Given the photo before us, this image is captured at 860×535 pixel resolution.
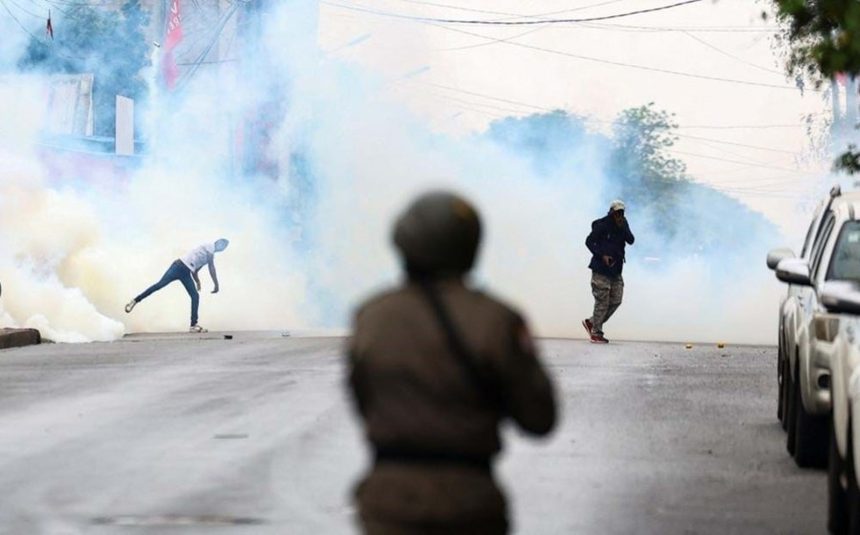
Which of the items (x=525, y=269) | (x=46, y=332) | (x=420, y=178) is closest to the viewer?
(x=46, y=332)

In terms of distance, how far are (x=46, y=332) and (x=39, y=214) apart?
743 centimetres

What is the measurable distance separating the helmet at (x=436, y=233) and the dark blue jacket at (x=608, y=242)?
18482 millimetres

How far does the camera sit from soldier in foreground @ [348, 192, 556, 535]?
14.6ft

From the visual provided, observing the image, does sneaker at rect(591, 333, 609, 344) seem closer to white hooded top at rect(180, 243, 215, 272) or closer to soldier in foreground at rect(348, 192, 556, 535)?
white hooded top at rect(180, 243, 215, 272)

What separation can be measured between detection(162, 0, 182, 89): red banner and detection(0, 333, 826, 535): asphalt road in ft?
104

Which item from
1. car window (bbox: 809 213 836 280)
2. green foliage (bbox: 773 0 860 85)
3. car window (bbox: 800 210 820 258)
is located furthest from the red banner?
green foliage (bbox: 773 0 860 85)

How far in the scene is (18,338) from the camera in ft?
78.0

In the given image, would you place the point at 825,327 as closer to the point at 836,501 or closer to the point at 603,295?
the point at 836,501

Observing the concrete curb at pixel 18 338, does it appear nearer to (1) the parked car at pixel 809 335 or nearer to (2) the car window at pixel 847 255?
(1) the parked car at pixel 809 335

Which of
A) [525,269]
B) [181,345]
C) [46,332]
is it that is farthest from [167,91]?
[181,345]

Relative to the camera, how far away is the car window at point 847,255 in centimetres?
1122

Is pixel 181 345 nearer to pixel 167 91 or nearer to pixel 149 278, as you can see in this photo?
pixel 149 278

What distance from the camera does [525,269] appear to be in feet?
134

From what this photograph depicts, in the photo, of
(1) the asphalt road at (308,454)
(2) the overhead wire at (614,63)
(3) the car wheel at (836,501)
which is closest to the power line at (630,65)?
(2) the overhead wire at (614,63)
